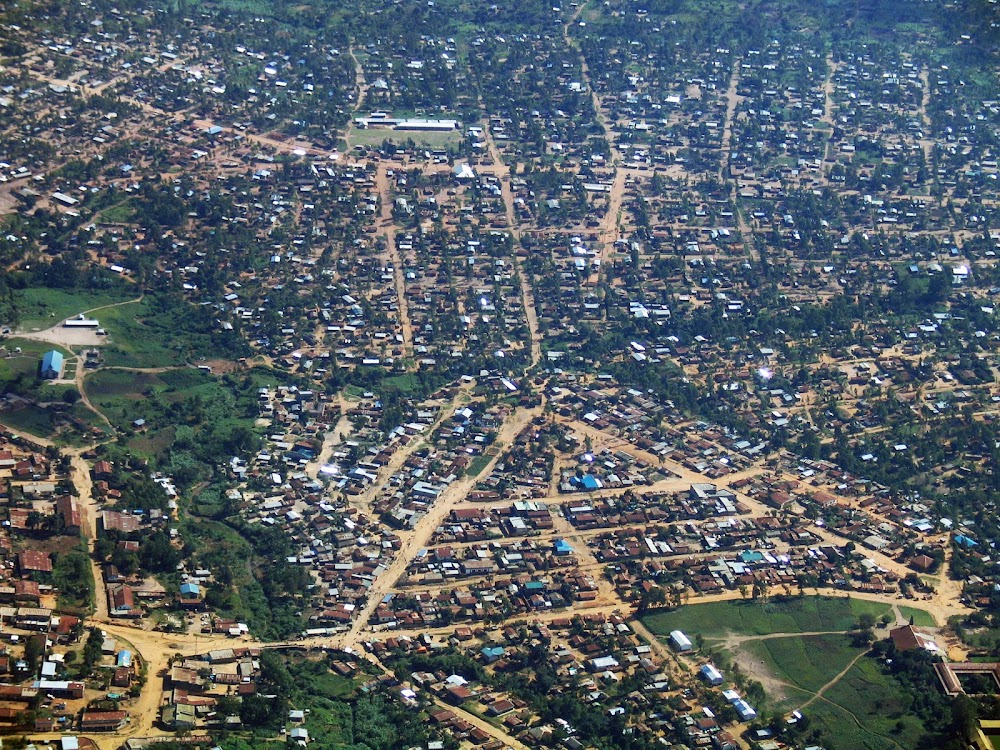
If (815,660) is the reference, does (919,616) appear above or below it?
above

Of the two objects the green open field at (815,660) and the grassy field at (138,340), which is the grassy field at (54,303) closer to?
the grassy field at (138,340)

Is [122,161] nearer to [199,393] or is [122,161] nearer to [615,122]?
[199,393]

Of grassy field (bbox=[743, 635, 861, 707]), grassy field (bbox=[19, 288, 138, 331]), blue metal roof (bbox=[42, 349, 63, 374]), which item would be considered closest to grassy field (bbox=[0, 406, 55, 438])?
blue metal roof (bbox=[42, 349, 63, 374])

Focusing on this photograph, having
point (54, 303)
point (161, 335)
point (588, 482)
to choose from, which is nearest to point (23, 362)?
point (54, 303)

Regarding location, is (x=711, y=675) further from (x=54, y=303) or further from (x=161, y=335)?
(x=54, y=303)

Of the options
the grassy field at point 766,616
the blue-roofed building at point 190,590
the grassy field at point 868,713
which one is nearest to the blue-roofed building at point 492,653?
the grassy field at point 766,616

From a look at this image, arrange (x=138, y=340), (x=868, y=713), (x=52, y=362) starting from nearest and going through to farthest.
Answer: (x=868, y=713)
(x=52, y=362)
(x=138, y=340)

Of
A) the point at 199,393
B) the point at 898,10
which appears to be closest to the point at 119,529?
the point at 199,393
